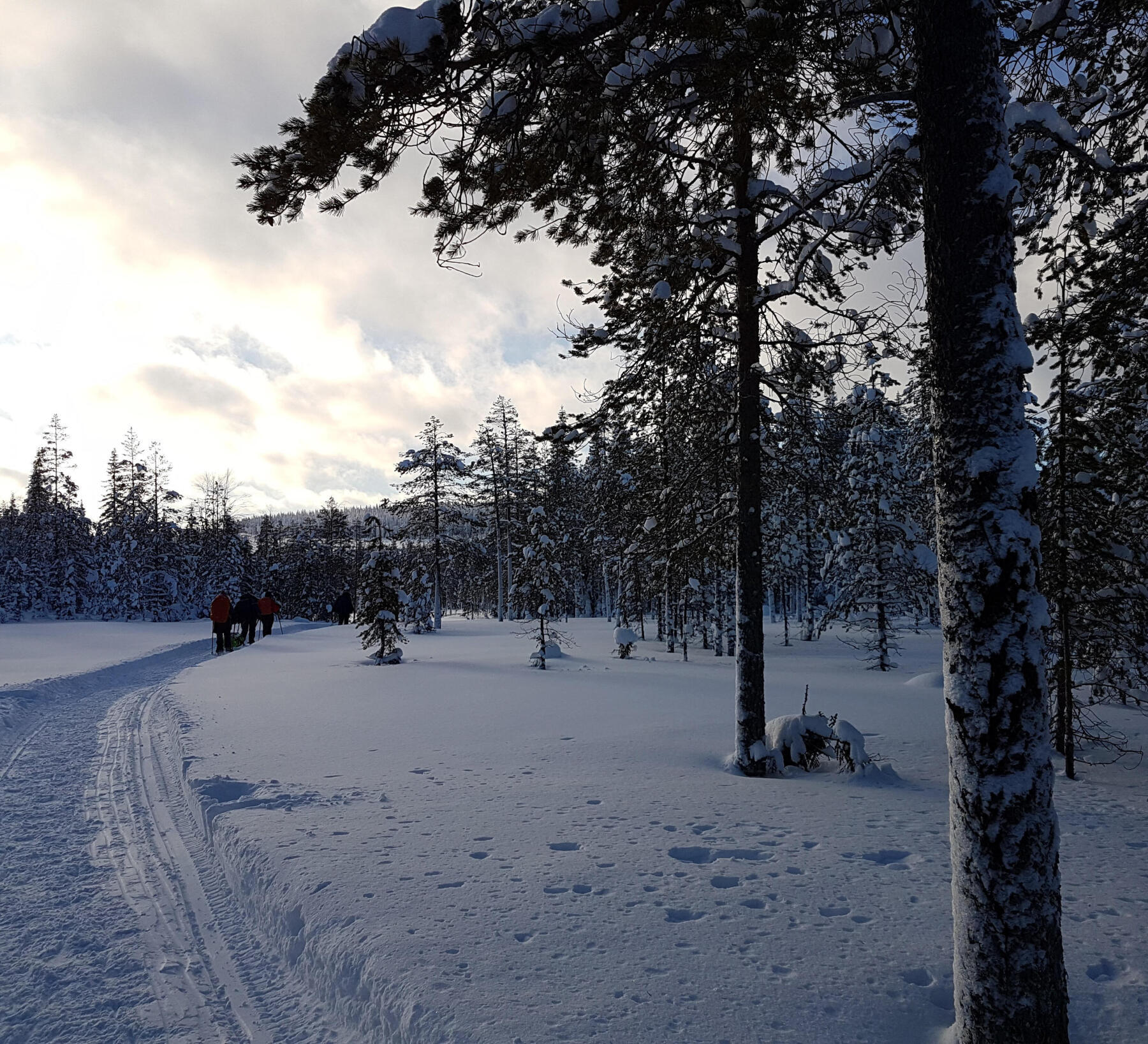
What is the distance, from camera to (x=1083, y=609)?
27.3 feet

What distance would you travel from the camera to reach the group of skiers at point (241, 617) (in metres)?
24.8

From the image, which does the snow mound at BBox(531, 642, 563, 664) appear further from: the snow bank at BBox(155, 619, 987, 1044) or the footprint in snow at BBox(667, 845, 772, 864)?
the footprint in snow at BBox(667, 845, 772, 864)

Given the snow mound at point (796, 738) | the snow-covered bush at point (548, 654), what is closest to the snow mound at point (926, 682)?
the snow mound at point (796, 738)

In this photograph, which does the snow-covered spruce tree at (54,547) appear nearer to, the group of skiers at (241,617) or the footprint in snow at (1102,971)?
A: the group of skiers at (241,617)

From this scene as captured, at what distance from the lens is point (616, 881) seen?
459 centimetres

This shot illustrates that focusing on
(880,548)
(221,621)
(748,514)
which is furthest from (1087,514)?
(221,621)

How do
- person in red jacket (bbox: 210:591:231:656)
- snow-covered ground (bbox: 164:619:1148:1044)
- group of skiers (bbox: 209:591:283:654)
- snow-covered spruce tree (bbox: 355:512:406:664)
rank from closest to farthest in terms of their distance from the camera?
snow-covered ground (bbox: 164:619:1148:1044)
snow-covered spruce tree (bbox: 355:512:406:664)
person in red jacket (bbox: 210:591:231:656)
group of skiers (bbox: 209:591:283:654)

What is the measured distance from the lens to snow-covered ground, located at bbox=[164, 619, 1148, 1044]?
327 cm

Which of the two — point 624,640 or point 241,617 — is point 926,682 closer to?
point 624,640

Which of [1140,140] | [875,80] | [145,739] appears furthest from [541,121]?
[145,739]

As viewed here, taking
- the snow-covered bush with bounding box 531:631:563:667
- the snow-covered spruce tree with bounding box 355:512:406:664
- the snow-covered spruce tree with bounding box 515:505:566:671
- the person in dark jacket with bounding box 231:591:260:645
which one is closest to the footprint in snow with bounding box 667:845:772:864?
the snow-covered bush with bounding box 531:631:563:667

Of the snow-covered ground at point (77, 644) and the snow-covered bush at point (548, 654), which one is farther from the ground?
the snow-covered bush at point (548, 654)

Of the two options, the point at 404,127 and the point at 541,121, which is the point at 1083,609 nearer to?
the point at 541,121

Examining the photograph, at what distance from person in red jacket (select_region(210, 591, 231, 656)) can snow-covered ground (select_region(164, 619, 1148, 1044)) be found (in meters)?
16.5
